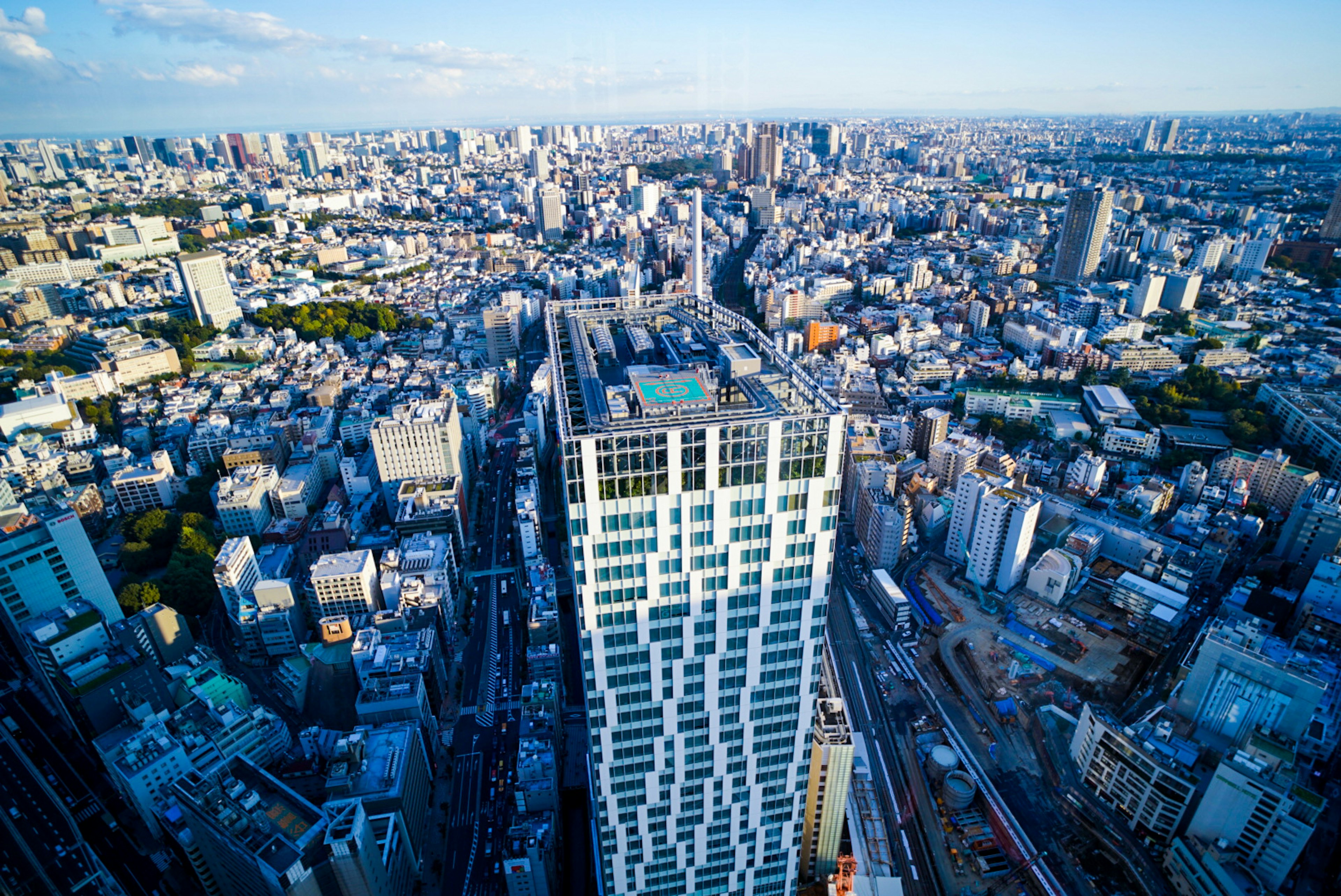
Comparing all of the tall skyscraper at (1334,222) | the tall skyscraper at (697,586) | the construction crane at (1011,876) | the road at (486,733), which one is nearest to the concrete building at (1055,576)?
the construction crane at (1011,876)

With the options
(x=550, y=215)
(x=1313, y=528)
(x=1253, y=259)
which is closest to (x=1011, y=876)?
(x=1313, y=528)

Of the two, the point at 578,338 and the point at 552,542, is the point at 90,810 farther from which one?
the point at 578,338

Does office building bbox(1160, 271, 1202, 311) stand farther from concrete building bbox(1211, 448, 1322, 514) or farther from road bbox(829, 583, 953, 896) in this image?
road bbox(829, 583, 953, 896)

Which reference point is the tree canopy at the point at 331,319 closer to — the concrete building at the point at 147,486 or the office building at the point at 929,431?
the concrete building at the point at 147,486

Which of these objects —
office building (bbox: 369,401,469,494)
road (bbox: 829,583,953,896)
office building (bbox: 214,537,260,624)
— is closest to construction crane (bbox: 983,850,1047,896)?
road (bbox: 829,583,953,896)

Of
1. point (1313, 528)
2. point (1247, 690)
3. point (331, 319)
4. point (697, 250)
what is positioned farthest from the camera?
point (331, 319)

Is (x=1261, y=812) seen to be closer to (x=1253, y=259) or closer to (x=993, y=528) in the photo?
(x=993, y=528)
